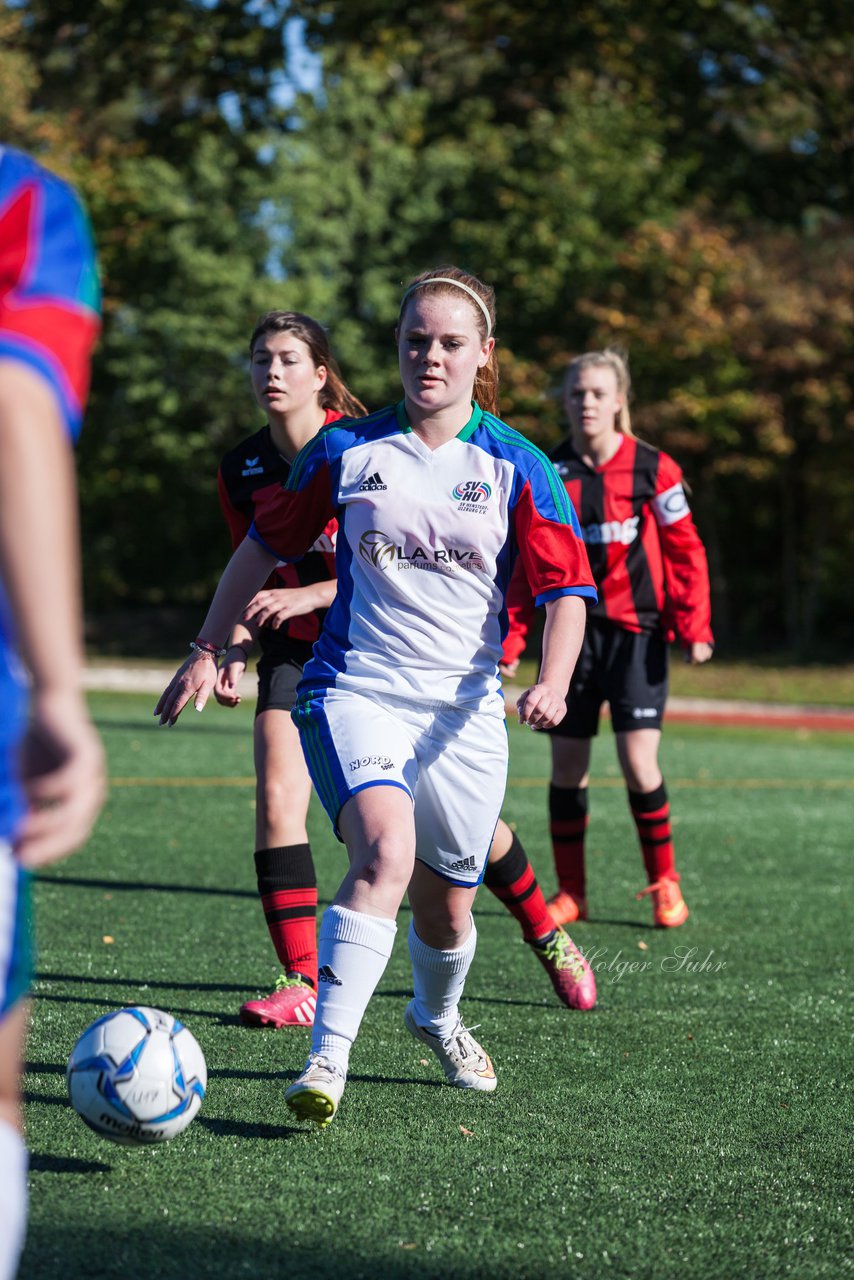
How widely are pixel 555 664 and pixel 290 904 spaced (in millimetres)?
1771

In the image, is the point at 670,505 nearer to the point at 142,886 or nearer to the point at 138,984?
the point at 142,886

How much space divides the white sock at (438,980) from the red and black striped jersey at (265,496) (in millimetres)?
1411

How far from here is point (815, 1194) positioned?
3318 millimetres

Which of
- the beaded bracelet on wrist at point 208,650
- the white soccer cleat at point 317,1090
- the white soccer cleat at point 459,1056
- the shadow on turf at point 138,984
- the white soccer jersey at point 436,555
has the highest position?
the white soccer jersey at point 436,555

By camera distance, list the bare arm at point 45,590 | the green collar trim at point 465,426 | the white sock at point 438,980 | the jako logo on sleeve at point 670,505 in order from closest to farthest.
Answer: the bare arm at point 45,590 → the green collar trim at point 465,426 → the white sock at point 438,980 → the jako logo on sleeve at point 670,505

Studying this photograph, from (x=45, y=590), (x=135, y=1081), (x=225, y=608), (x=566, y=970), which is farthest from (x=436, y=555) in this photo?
(x=45, y=590)

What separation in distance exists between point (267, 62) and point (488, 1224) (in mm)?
19590

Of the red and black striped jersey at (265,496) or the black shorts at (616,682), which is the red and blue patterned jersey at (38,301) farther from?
the black shorts at (616,682)

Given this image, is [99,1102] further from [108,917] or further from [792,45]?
[792,45]

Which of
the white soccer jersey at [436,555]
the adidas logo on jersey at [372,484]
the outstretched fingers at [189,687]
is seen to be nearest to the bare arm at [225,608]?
the outstretched fingers at [189,687]

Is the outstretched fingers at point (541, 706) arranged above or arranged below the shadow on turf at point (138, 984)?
above

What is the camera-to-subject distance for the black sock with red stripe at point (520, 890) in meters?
4.80

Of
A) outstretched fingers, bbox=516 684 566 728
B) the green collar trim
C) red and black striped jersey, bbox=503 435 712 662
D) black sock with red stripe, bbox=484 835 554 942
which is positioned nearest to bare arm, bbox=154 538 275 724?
the green collar trim

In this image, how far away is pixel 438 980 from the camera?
3.94 m
